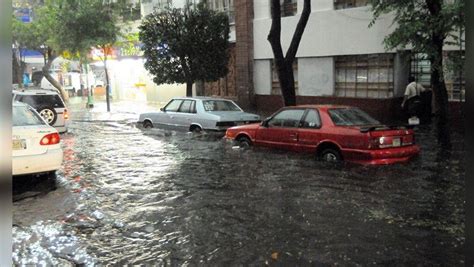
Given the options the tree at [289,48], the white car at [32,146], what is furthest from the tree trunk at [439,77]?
the white car at [32,146]

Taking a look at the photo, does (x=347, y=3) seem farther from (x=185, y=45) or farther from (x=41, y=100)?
Answer: (x=41, y=100)

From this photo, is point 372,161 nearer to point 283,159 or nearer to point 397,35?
point 283,159

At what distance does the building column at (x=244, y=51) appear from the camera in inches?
902

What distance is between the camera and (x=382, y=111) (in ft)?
58.3

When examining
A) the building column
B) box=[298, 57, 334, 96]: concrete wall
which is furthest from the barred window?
the building column

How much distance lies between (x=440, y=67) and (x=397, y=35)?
1.38 metres

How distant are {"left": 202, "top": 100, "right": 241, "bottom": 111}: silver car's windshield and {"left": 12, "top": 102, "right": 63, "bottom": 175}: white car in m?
7.12

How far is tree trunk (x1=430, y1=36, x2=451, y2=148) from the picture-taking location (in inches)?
468

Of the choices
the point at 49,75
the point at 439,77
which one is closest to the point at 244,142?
the point at 439,77

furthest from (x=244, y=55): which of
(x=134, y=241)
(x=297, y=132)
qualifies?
(x=134, y=241)

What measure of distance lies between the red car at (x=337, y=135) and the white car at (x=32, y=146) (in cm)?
486

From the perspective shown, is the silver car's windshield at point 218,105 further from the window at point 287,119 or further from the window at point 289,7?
the window at point 289,7

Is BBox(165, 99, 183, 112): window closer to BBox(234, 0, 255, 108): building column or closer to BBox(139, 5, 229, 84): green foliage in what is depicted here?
BBox(139, 5, 229, 84): green foliage

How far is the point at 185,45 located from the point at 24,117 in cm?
1162
